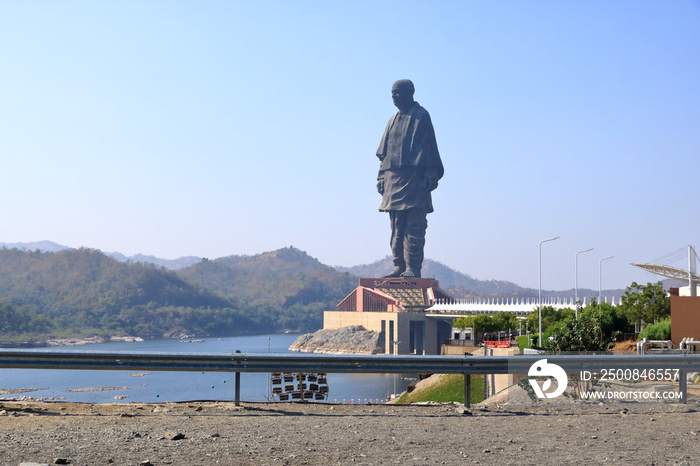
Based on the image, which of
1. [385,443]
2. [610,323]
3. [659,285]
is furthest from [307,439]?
[659,285]

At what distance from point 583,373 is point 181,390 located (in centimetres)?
6288

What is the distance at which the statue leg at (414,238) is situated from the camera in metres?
178

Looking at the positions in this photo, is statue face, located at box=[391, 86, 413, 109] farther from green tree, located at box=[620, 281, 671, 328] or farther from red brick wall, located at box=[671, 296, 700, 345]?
red brick wall, located at box=[671, 296, 700, 345]

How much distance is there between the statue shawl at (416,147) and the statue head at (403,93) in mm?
1927

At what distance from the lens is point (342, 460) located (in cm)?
720

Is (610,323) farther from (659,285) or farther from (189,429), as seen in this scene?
(189,429)

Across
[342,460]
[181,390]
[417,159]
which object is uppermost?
[417,159]

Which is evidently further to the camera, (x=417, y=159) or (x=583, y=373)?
(x=417, y=159)

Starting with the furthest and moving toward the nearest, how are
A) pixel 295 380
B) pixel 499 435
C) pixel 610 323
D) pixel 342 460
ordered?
pixel 610 323
pixel 295 380
pixel 499 435
pixel 342 460

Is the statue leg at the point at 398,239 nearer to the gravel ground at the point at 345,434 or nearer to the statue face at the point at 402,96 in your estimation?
the statue face at the point at 402,96

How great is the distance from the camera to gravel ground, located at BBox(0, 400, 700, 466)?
727 cm

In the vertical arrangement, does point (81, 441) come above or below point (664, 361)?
below

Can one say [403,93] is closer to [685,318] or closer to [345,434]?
[685,318]

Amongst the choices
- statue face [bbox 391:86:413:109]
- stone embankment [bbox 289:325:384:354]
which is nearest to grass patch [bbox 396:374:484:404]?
stone embankment [bbox 289:325:384:354]
